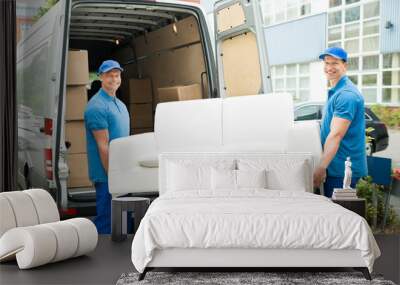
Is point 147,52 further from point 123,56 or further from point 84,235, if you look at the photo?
point 84,235

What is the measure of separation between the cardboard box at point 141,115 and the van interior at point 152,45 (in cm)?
4

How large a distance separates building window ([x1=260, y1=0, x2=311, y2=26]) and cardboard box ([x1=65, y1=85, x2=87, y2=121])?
1649 mm

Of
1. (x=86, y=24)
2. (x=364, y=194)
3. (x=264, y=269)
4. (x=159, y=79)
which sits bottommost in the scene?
(x=264, y=269)

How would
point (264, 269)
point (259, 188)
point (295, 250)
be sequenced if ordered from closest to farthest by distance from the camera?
point (295, 250), point (264, 269), point (259, 188)

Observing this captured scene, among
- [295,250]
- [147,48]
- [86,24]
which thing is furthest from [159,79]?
[295,250]

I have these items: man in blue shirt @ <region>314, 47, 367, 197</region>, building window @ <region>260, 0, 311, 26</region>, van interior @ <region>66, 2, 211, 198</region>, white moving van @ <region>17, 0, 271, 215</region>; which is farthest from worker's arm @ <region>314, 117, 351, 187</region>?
van interior @ <region>66, 2, 211, 198</region>

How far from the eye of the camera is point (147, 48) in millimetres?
6312

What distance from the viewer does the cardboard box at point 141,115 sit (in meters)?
6.32

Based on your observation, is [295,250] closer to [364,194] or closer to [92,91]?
[364,194]

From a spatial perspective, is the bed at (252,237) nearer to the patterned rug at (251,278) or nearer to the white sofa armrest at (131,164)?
the patterned rug at (251,278)

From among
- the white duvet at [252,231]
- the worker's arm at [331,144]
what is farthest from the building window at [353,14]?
the white duvet at [252,231]

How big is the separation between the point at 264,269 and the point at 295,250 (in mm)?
388

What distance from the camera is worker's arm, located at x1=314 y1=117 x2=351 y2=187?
6.15m

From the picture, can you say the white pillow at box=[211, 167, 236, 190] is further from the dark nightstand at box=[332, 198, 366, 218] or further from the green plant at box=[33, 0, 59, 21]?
the green plant at box=[33, 0, 59, 21]
